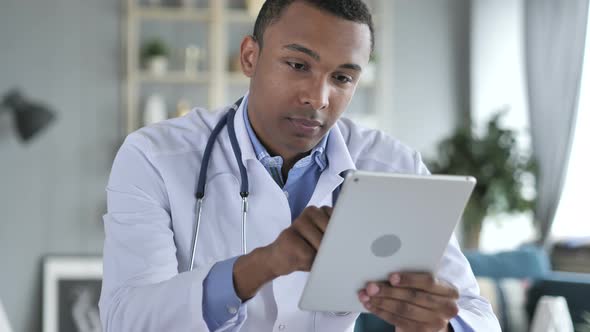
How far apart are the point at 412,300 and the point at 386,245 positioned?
10 cm

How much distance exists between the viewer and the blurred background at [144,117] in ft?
18.3

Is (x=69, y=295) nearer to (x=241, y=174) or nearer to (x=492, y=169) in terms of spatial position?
(x=492, y=169)

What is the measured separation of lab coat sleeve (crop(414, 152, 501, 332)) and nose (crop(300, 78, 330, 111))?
1.10 ft

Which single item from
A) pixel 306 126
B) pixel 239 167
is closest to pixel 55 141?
pixel 239 167

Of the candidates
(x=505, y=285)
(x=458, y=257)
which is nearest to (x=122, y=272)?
(x=458, y=257)

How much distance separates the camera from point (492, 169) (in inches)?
235

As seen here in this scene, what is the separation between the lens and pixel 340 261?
128cm

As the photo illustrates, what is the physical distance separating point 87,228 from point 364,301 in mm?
4607

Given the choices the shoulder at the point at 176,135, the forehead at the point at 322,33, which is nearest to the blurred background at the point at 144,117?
the shoulder at the point at 176,135

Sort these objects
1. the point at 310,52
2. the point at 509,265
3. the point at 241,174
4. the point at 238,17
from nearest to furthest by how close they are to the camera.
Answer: the point at 310,52 < the point at 241,174 < the point at 509,265 < the point at 238,17

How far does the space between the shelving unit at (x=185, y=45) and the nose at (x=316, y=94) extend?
4152 mm

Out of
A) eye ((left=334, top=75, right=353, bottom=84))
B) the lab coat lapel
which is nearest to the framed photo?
the lab coat lapel

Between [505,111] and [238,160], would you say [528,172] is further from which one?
[238,160]

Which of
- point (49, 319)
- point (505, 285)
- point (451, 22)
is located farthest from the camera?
point (451, 22)
